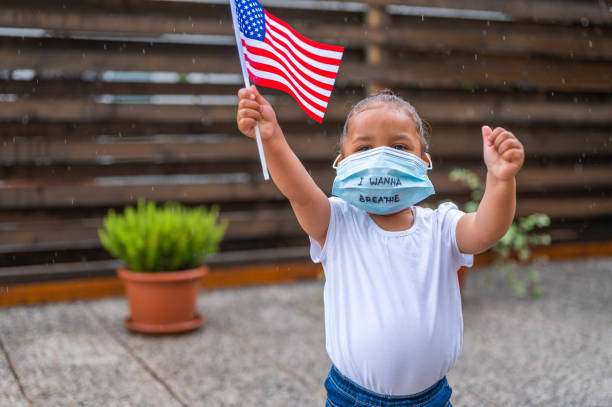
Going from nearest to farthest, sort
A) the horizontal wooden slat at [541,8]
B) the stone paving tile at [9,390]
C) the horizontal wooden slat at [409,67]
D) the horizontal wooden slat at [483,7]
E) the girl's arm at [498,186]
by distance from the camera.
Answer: the girl's arm at [498,186] → the stone paving tile at [9,390] → the horizontal wooden slat at [409,67] → the horizontal wooden slat at [483,7] → the horizontal wooden slat at [541,8]

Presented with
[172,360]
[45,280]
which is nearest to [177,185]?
[45,280]

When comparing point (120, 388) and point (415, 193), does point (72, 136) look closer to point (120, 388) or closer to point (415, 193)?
point (120, 388)

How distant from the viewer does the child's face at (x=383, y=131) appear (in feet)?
5.39

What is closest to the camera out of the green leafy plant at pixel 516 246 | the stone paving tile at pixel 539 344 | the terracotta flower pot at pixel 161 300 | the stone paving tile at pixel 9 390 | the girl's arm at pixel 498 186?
the girl's arm at pixel 498 186

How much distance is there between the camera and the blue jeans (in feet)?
5.33

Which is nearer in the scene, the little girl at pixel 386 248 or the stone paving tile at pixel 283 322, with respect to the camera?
the little girl at pixel 386 248

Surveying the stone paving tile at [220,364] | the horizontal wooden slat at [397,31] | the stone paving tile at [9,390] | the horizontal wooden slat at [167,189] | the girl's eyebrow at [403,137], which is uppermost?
the horizontal wooden slat at [397,31]

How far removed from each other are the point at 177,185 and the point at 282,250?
1025 millimetres

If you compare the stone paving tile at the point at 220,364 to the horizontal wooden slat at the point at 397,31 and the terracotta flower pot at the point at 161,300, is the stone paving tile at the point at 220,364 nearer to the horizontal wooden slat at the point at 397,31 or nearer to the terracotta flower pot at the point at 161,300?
the terracotta flower pot at the point at 161,300

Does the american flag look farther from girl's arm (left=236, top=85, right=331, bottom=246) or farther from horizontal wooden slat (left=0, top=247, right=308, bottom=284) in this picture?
horizontal wooden slat (left=0, top=247, right=308, bottom=284)

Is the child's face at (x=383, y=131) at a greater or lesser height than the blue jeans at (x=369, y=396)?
greater

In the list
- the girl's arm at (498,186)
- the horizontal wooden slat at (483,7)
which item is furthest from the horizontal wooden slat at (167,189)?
the girl's arm at (498,186)

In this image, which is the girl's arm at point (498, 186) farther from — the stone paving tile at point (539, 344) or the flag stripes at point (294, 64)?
the stone paving tile at point (539, 344)

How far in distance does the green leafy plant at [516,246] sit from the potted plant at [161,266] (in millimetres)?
1753
